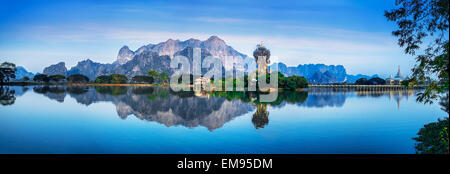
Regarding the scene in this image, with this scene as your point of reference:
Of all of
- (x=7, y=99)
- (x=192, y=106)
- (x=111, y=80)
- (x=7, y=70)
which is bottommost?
(x=192, y=106)

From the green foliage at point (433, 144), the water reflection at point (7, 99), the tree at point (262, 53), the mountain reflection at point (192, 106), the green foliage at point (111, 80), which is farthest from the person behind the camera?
the green foliage at point (111, 80)

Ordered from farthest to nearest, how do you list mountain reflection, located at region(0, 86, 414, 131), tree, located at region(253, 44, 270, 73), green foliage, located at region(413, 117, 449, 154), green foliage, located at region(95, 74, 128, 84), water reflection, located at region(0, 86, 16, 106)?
green foliage, located at region(95, 74, 128, 84) < tree, located at region(253, 44, 270, 73) < water reflection, located at region(0, 86, 16, 106) < mountain reflection, located at region(0, 86, 414, 131) < green foliage, located at region(413, 117, 449, 154)

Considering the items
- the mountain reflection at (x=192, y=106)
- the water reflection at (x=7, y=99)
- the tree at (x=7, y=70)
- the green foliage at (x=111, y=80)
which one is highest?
the tree at (x=7, y=70)

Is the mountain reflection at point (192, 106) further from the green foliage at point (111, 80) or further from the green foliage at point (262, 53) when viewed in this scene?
the green foliage at point (111, 80)

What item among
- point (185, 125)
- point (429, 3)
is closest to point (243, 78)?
point (185, 125)

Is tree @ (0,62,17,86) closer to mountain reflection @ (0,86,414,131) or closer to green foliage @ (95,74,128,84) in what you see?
green foliage @ (95,74,128,84)

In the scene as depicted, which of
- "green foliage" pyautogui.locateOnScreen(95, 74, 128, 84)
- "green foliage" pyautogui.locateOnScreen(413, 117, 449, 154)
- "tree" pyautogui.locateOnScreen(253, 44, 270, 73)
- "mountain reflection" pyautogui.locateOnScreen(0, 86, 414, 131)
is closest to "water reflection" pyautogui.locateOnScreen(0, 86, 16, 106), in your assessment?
"mountain reflection" pyautogui.locateOnScreen(0, 86, 414, 131)

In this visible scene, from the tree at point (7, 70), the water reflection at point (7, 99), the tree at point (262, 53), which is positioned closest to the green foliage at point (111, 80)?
the tree at point (7, 70)

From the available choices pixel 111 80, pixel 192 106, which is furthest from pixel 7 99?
pixel 111 80

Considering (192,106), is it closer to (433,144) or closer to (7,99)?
(433,144)

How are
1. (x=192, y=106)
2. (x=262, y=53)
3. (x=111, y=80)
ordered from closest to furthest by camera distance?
(x=192, y=106)
(x=262, y=53)
(x=111, y=80)
